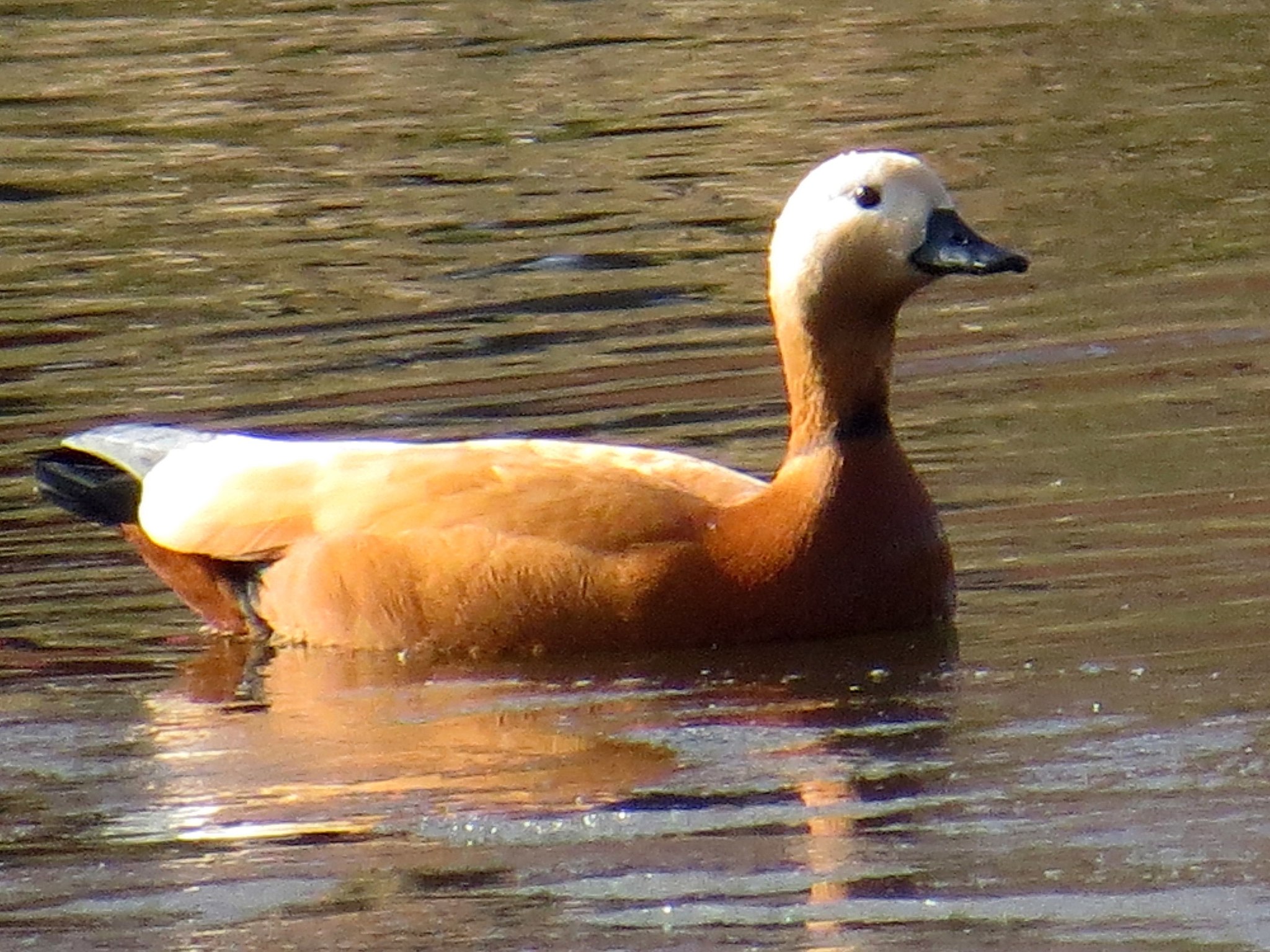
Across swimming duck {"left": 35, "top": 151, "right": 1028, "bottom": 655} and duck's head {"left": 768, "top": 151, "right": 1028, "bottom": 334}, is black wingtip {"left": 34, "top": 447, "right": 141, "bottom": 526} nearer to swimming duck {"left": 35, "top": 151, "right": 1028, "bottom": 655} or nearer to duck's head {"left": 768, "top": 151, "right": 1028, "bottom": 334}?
swimming duck {"left": 35, "top": 151, "right": 1028, "bottom": 655}

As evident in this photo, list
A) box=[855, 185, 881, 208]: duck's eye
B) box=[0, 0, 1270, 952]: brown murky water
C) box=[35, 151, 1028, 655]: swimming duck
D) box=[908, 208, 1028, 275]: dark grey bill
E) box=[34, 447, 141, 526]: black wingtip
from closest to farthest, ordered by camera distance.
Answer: box=[0, 0, 1270, 952]: brown murky water
box=[35, 151, 1028, 655]: swimming duck
box=[908, 208, 1028, 275]: dark grey bill
box=[855, 185, 881, 208]: duck's eye
box=[34, 447, 141, 526]: black wingtip

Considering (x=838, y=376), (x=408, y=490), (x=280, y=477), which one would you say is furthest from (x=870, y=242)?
(x=280, y=477)

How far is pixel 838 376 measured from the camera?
7.60 metres

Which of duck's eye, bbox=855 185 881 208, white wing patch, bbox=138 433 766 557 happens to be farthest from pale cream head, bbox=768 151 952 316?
white wing patch, bbox=138 433 766 557

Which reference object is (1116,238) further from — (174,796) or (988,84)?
(174,796)

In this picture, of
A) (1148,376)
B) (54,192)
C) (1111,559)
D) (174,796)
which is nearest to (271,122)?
(54,192)

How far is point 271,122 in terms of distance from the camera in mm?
16531

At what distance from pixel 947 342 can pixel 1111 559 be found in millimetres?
2620

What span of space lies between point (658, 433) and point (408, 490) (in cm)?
182

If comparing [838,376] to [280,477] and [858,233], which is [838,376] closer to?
[858,233]

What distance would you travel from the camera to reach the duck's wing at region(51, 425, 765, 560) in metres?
7.43

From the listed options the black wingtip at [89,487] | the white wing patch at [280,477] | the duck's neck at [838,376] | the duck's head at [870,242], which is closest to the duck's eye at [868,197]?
the duck's head at [870,242]

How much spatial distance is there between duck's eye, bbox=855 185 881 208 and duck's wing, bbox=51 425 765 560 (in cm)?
76

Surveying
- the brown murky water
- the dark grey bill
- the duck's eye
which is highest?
the duck's eye
